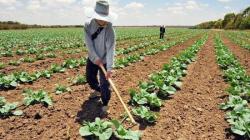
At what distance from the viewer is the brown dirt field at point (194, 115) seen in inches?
227

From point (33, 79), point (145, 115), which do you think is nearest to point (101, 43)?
point (145, 115)

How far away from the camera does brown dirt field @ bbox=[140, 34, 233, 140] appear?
575 cm

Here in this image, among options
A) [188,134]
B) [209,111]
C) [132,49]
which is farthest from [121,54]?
[188,134]

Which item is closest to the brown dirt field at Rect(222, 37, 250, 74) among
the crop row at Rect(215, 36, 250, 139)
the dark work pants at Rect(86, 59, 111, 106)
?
the crop row at Rect(215, 36, 250, 139)

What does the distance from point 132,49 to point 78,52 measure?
2.89 m

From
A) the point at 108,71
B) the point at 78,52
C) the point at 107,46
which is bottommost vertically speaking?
the point at 78,52

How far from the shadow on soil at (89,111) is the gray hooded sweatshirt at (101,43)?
0.94m

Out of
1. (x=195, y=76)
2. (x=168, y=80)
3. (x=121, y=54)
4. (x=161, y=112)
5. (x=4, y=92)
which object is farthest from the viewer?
(x=121, y=54)

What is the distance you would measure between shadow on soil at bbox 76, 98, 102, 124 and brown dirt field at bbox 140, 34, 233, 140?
3.53 feet

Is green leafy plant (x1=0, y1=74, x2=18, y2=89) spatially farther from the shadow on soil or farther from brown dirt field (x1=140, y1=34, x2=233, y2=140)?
brown dirt field (x1=140, y1=34, x2=233, y2=140)

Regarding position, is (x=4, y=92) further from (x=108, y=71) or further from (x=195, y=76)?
(x=195, y=76)

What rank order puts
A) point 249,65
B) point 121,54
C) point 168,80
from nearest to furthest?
1. point 168,80
2. point 249,65
3. point 121,54

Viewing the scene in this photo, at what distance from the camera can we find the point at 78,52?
1730 cm

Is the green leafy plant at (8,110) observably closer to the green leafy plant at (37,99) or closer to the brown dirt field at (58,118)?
the brown dirt field at (58,118)
